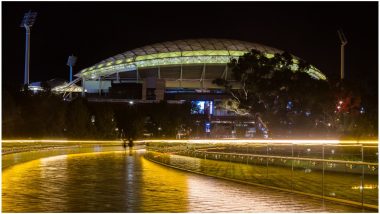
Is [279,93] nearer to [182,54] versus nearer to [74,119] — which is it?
[74,119]

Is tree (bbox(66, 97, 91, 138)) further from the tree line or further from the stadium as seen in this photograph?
the stadium

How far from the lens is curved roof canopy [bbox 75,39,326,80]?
108188 millimetres

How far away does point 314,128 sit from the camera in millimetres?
46812

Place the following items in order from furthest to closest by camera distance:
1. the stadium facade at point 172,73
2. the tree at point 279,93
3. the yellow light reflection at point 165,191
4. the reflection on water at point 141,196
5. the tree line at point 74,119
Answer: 1. the stadium facade at point 172,73
2. the tree line at point 74,119
3. the tree at point 279,93
4. the yellow light reflection at point 165,191
5. the reflection on water at point 141,196

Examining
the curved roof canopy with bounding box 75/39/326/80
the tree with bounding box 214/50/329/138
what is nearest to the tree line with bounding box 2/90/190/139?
the tree with bounding box 214/50/329/138

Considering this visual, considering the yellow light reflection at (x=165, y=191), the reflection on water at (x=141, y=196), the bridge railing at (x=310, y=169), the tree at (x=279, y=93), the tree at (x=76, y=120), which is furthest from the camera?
the tree at (x=76, y=120)

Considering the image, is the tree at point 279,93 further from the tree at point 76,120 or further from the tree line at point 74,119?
the tree at point 76,120

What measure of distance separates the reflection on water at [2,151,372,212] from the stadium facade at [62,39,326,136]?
87894 mm

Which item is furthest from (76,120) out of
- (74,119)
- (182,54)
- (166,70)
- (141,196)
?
(166,70)

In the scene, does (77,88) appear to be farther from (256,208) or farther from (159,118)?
(256,208)

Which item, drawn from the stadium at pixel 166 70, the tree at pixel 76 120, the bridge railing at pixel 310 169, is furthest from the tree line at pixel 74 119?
the bridge railing at pixel 310 169

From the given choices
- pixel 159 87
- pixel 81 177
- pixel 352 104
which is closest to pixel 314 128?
pixel 352 104

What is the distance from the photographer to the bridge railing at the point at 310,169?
12.8 metres

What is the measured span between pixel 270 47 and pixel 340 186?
103m
